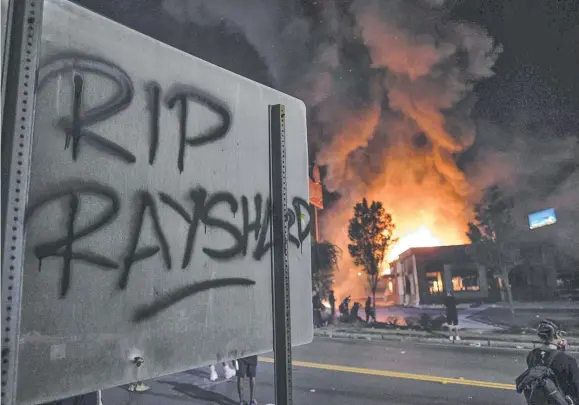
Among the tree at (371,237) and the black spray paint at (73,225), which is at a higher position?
the tree at (371,237)

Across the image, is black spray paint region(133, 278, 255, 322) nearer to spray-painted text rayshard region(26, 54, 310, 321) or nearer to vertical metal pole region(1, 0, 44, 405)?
spray-painted text rayshard region(26, 54, 310, 321)

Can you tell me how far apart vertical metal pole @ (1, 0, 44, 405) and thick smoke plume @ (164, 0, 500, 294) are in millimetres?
19759

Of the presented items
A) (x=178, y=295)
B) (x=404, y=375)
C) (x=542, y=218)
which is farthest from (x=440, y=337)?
(x=178, y=295)

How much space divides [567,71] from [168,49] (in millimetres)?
18092

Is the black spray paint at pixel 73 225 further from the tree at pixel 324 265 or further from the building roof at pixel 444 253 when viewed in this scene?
the building roof at pixel 444 253

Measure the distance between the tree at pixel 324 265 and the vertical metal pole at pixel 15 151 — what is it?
19229mm

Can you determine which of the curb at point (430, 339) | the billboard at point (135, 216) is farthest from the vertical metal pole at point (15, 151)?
the curb at point (430, 339)

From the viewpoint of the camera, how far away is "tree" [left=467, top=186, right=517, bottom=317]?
1814cm

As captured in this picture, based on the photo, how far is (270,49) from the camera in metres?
23.7

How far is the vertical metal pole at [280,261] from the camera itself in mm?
1696

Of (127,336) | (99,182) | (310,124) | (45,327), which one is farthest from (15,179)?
(310,124)

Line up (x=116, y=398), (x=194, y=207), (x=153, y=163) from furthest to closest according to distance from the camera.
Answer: (x=116, y=398) → (x=194, y=207) → (x=153, y=163)

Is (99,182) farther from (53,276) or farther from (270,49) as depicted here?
(270,49)

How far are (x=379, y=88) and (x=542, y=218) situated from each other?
12.8 m
